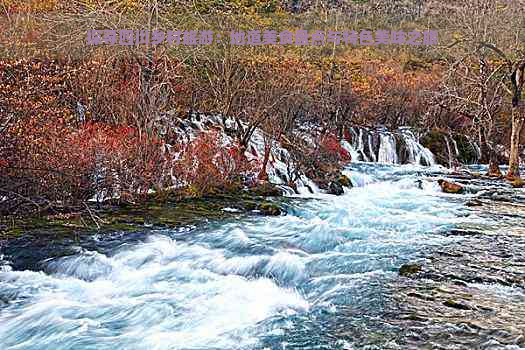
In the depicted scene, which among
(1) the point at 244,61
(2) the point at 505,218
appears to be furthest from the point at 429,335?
(1) the point at 244,61

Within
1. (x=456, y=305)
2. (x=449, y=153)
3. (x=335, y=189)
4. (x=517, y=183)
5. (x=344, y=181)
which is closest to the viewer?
(x=456, y=305)

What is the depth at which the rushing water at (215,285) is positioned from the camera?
6.52 m

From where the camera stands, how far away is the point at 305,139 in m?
18.1

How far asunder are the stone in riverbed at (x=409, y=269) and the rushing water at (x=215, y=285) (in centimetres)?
19

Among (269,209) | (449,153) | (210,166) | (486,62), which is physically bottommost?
(449,153)

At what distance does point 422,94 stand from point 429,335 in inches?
932

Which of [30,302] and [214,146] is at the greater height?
[214,146]

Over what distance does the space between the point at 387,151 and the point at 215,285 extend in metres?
17.1

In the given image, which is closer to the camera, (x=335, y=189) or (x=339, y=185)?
(x=335, y=189)

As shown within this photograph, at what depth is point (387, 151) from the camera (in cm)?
2389

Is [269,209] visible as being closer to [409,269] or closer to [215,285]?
[409,269]

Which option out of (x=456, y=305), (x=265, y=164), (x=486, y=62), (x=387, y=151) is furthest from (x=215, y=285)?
(x=486, y=62)

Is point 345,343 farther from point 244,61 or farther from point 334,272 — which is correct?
point 244,61

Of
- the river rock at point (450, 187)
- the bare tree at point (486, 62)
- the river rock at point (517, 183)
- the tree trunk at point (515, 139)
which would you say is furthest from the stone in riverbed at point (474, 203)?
the tree trunk at point (515, 139)
